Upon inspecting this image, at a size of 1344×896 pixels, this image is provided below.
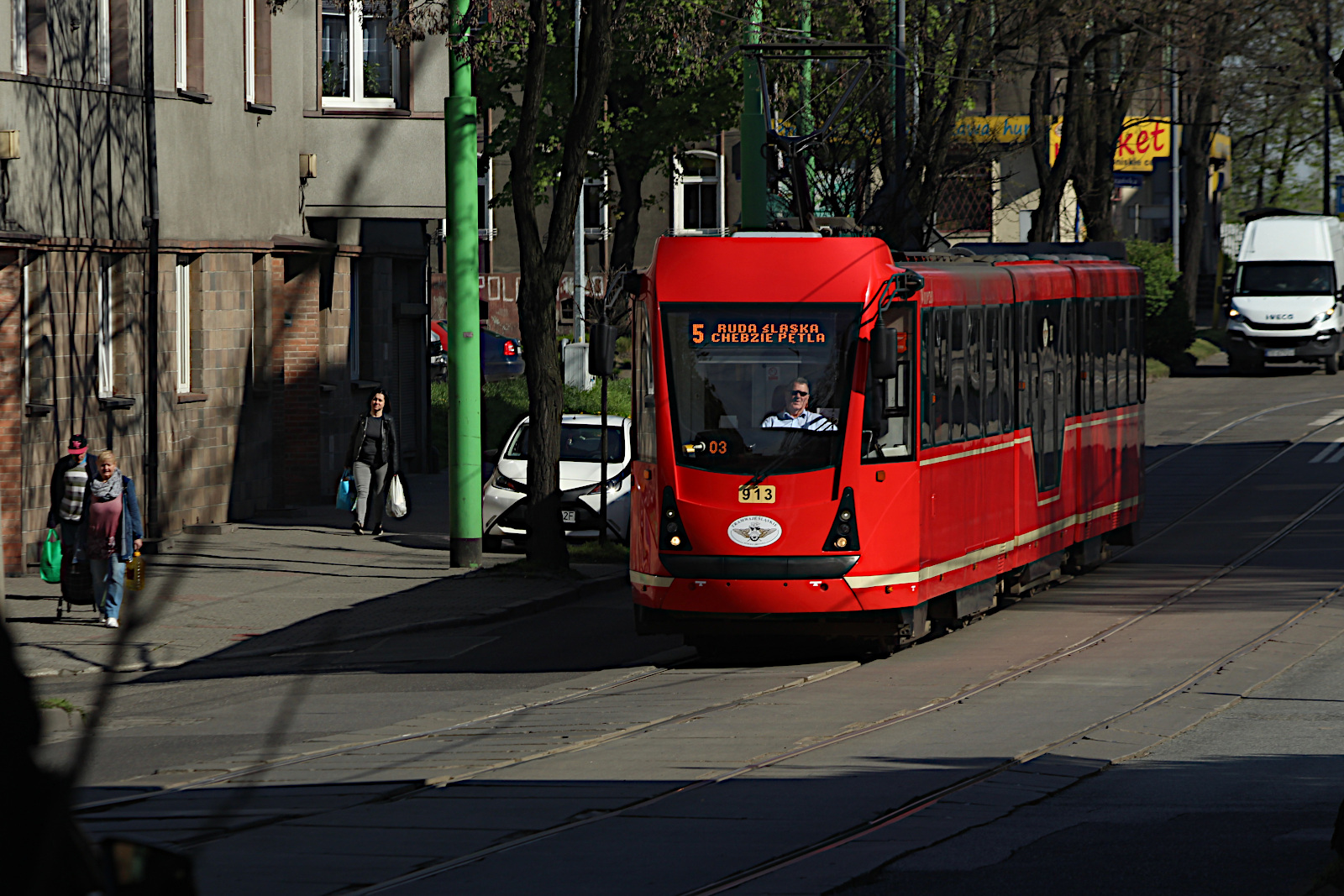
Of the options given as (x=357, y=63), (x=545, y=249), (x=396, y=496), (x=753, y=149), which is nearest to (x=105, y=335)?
(x=396, y=496)

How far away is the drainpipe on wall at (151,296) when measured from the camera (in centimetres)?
2195

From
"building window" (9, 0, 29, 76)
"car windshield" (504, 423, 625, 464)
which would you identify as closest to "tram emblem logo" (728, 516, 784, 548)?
"car windshield" (504, 423, 625, 464)

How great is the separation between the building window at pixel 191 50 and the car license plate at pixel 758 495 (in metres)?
12.1

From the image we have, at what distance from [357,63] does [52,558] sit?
11.9 meters

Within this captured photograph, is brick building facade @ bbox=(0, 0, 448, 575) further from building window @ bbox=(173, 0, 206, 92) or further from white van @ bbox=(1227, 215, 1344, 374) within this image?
white van @ bbox=(1227, 215, 1344, 374)

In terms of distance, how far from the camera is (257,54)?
25.5m

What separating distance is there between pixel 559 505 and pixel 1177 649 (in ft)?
21.8

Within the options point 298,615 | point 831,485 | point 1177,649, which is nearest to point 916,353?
point 831,485

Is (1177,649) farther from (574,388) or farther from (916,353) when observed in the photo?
(574,388)

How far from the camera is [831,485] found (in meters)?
13.9

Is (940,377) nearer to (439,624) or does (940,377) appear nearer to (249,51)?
(439,624)

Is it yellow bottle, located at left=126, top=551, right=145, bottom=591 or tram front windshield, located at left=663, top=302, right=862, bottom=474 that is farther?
yellow bottle, located at left=126, top=551, right=145, bottom=591

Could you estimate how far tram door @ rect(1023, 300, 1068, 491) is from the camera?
17297mm

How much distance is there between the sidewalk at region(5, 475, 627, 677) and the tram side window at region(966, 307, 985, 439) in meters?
4.20
